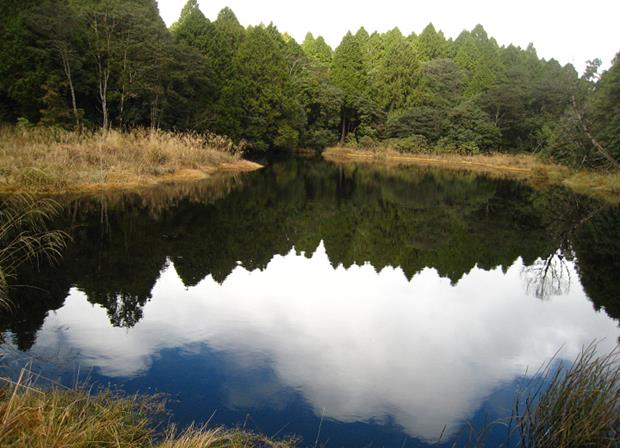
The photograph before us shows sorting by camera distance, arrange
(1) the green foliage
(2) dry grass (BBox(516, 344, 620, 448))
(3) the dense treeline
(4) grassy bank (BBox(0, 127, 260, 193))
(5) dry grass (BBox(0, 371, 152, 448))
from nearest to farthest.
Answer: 1. (5) dry grass (BBox(0, 371, 152, 448))
2. (2) dry grass (BBox(516, 344, 620, 448))
3. (4) grassy bank (BBox(0, 127, 260, 193))
4. (3) the dense treeline
5. (1) the green foliage

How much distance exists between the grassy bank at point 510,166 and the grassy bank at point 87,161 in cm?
1811

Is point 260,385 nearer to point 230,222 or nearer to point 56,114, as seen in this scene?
point 230,222

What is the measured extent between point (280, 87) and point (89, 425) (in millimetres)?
35593

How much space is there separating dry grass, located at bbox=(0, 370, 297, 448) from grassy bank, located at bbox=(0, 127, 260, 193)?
9.73 meters

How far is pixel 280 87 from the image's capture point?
120 feet

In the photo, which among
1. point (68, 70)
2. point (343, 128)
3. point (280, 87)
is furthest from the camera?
point (343, 128)

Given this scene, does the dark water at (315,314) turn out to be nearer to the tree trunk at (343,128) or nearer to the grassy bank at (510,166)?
the grassy bank at (510,166)

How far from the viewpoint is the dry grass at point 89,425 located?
279cm

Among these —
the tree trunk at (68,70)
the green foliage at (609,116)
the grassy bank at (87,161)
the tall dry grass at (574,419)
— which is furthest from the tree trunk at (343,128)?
the tall dry grass at (574,419)

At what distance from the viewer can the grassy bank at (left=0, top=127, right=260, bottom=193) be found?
44.1 feet

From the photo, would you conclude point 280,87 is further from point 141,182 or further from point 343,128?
point 141,182

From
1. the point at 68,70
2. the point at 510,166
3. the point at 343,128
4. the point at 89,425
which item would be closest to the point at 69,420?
the point at 89,425

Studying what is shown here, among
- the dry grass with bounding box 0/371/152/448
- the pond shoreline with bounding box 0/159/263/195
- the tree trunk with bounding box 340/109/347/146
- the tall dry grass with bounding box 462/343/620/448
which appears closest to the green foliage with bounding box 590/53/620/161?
the pond shoreline with bounding box 0/159/263/195

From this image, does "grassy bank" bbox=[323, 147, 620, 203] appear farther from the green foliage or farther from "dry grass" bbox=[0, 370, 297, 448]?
"dry grass" bbox=[0, 370, 297, 448]
